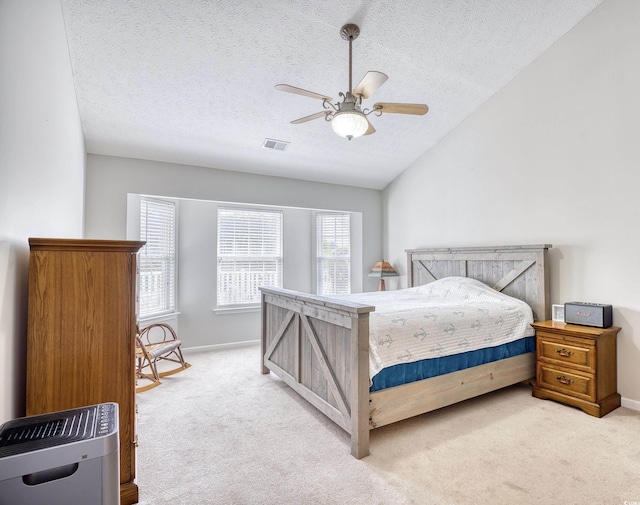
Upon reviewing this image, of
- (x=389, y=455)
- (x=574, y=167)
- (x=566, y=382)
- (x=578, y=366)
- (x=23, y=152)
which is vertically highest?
(x=574, y=167)

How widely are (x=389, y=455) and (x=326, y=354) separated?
2.58 ft

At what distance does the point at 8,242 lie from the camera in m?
1.36

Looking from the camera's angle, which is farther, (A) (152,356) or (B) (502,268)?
(B) (502,268)

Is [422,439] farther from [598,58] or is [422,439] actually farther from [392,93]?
[598,58]

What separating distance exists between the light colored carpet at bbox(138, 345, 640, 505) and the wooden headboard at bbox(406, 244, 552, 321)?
3.36 ft

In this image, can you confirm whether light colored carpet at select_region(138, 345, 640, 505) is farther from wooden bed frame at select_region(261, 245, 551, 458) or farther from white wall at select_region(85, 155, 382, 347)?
white wall at select_region(85, 155, 382, 347)

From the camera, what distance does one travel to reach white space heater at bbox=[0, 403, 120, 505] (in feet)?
3.12

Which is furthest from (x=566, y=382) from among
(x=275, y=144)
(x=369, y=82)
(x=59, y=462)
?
(x=275, y=144)

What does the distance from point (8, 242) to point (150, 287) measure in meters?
3.32

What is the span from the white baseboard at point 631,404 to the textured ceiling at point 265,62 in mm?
3366

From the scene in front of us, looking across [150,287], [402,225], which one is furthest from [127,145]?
[402,225]

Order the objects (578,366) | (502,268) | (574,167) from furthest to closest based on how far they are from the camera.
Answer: (502,268), (574,167), (578,366)

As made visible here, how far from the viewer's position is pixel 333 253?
5883 millimetres

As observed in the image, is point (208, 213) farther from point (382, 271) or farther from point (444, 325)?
point (444, 325)
